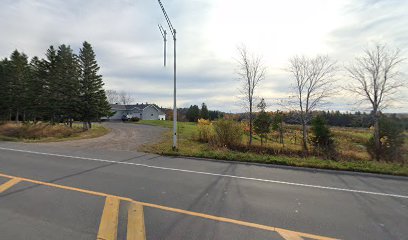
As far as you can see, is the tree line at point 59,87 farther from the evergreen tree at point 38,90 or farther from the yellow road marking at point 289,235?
the yellow road marking at point 289,235

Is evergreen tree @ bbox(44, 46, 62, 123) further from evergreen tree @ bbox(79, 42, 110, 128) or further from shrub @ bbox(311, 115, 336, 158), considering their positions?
shrub @ bbox(311, 115, 336, 158)

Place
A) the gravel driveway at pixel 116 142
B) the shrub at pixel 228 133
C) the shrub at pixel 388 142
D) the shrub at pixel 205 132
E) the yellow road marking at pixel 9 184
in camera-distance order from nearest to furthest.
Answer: the yellow road marking at pixel 9 184 < the shrub at pixel 388 142 < the shrub at pixel 228 133 < the gravel driveway at pixel 116 142 < the shrub at pixel 205 132

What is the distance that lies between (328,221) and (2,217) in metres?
6.10

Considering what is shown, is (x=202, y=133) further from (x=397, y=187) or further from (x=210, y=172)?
(x=397, y=187)

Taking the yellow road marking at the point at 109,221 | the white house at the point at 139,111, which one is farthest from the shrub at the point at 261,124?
the white house at the point at 139,111

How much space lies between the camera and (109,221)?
469 cm

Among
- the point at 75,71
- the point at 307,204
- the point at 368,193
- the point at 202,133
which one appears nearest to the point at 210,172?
the point at 307,204

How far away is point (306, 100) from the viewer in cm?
1823

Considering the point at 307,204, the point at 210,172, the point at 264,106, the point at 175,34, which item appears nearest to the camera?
the point at 307,204

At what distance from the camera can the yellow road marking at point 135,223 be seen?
163 inches

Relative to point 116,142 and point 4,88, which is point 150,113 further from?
point 116,142

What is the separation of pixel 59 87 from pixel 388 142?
31.1 meters

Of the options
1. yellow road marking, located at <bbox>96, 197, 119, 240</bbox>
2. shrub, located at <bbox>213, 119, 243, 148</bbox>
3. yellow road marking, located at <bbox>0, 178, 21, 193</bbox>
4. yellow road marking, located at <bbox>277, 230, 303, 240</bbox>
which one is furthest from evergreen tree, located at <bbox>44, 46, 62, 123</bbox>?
yellow road marking, located at <bbox>277, 230, 303, 240</bbox>

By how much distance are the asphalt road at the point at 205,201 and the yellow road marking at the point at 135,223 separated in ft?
0.31
